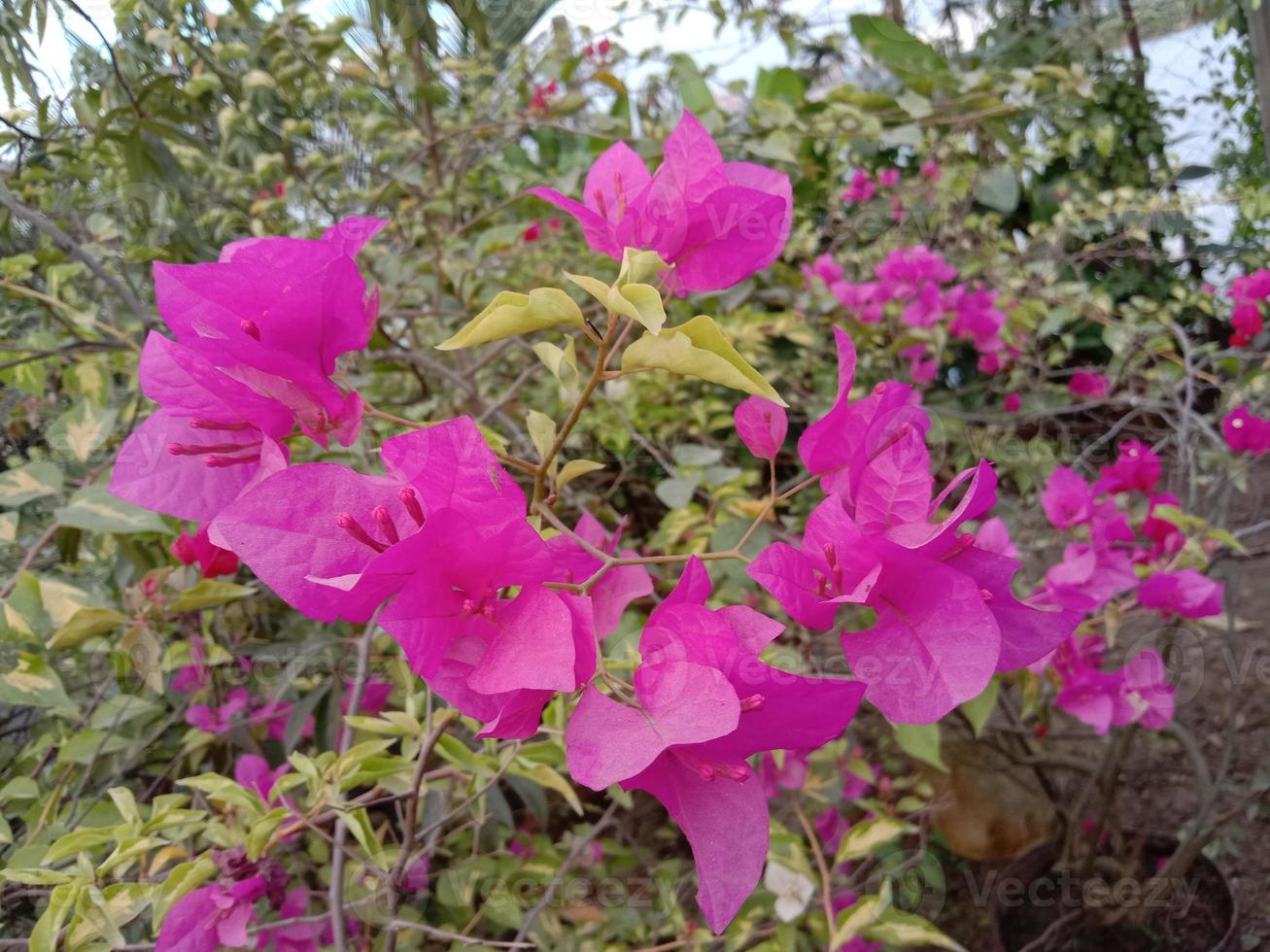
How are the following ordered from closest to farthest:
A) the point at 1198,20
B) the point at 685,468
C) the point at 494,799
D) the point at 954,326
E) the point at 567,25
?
the point at 494,799
the point at 685,468
the point at 567,25
the point at 954,326
the point at 1198,20

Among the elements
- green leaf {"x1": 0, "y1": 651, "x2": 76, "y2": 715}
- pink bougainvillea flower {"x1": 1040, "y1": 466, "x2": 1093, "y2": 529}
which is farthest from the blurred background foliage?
pink bougainvillea flower {"x1": 1040, "y1": 466, "x2": 1093, "y2": 529}

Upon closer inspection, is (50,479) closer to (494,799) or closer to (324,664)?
(324,664)

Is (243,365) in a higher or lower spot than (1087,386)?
higher

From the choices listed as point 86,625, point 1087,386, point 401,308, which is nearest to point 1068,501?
point 86,625

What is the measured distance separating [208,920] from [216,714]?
15.2 inches

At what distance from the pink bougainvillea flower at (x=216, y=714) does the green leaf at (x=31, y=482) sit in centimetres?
26

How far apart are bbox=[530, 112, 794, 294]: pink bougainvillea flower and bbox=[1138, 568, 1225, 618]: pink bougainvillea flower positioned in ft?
2.02

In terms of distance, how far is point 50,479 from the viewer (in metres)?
0.67

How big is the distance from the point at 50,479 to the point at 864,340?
4.39ft

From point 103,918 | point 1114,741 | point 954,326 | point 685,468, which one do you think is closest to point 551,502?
point 103,918

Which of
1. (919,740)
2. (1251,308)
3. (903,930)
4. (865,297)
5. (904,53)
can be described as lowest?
(903,930)

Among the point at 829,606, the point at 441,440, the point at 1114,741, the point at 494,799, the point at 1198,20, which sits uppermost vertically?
the point at 1198,20

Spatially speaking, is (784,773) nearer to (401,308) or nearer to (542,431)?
(542,431)

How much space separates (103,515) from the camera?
62cm
